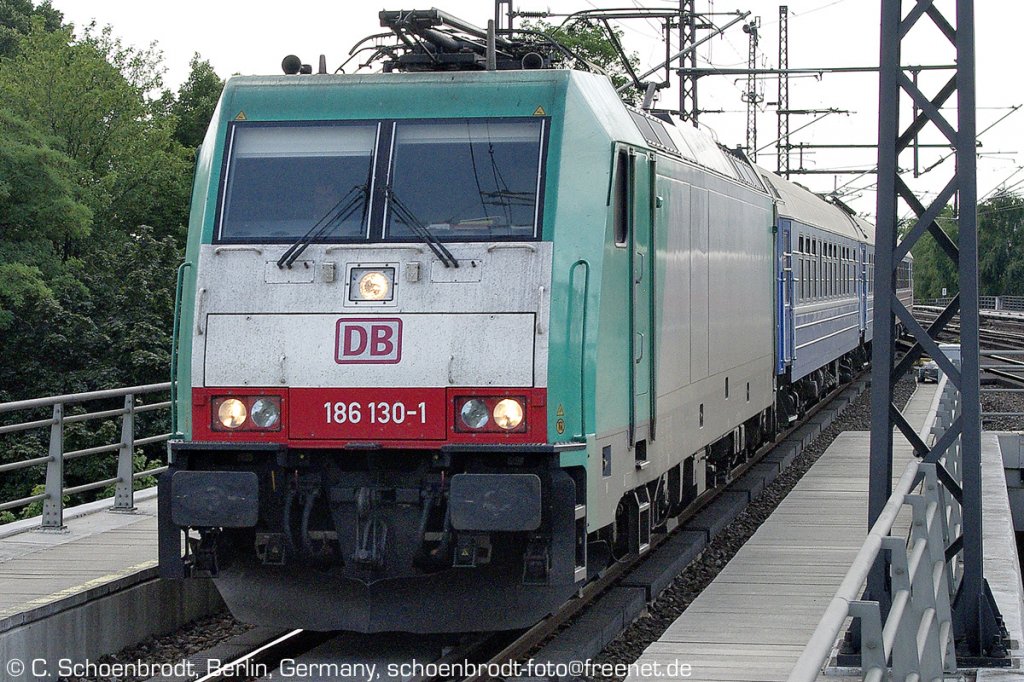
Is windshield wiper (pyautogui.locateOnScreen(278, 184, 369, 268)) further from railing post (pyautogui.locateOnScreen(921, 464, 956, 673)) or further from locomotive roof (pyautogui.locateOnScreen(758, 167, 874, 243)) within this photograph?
locomotive roof (pyautogui.locateOnScreen(758, 167, 874, 243))

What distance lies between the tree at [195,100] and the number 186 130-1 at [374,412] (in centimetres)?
6074

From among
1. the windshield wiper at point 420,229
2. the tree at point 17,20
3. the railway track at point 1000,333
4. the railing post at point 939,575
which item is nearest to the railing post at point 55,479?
the windshield wiper at point 420,229

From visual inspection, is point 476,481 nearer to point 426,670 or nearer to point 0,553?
point 426,670

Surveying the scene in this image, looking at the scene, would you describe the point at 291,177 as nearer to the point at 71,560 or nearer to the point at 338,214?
the point at 338,214

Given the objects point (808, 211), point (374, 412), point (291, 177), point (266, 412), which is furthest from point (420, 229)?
point (808, 211)

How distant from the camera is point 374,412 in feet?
26.1

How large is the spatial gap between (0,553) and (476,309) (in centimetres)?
407

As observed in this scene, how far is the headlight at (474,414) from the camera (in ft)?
25.9

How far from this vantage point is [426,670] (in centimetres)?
790

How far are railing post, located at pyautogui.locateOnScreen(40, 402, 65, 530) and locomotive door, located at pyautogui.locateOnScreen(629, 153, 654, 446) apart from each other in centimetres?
414

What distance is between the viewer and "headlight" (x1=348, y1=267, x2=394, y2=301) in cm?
814

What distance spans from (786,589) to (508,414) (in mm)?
3221

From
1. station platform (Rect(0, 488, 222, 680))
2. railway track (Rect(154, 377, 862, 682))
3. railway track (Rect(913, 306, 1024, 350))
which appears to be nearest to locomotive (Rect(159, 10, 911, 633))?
railway track (Rect(154, 377, 862, 682))

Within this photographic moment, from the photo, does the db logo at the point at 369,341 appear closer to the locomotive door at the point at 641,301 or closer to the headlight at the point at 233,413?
the headlight at the point at 233,413
